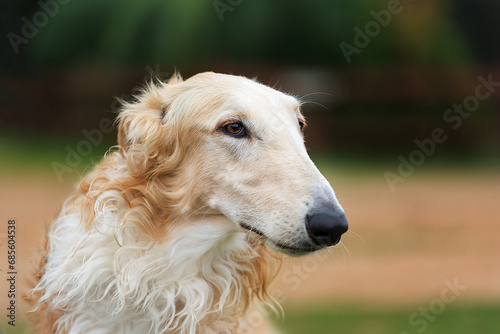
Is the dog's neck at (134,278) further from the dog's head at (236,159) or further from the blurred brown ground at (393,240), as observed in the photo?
the blurred brown ground at (393,240)

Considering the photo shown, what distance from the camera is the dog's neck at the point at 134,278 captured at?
12.9 feet

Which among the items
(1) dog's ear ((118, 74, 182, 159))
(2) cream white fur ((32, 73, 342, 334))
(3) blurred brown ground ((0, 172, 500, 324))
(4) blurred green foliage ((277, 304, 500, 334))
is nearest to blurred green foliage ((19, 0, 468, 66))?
(3) blurred brown ground ((0, 172, 500, 324))

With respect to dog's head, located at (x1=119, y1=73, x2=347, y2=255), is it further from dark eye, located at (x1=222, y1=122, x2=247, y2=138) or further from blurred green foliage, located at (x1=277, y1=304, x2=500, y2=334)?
blurred green foliage, located at (x1=277, y1=304, x2=500, y2=334)

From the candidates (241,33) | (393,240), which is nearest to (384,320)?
(393,240)

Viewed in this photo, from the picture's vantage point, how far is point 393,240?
42.3ft

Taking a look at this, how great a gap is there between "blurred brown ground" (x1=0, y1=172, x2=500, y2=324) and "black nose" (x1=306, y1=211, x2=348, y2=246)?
105 centimetres

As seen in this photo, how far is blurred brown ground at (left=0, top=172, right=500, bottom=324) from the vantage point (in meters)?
9.96

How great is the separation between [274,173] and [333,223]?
0.51m

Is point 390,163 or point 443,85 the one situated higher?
point 443,85

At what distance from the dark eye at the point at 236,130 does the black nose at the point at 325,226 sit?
0.73 metres

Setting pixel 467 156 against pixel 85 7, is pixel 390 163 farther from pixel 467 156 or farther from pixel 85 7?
pixel 85 7

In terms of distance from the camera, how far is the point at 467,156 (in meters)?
22.8

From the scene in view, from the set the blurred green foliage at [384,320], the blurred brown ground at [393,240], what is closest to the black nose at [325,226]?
the blurred brown ground at [393,240]

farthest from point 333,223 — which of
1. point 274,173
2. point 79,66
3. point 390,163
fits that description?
point 79,66
